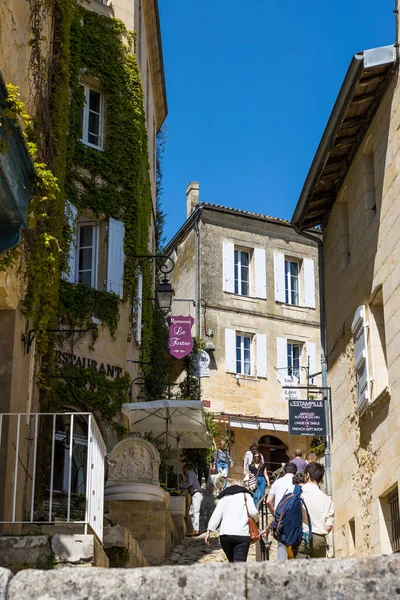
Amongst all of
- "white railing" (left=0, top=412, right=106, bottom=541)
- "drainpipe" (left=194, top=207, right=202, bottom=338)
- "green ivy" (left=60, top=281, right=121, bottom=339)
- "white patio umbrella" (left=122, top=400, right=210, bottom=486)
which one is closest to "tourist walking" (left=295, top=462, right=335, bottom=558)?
"white railing" (left=0, top=412, right=106, bottom=541)

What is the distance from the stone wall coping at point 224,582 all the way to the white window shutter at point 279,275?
31.1 metres

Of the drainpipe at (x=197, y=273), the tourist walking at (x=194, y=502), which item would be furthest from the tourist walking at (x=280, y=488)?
the drainpipe at (x=197, y=273)

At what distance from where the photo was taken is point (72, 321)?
62.5 feet

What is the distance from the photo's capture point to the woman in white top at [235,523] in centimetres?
984

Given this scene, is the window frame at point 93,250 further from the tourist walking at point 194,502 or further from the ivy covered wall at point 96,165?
the tourist walking at point 194,502

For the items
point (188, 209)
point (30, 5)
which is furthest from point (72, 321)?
point (188, 209)

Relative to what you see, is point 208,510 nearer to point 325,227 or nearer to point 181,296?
point 325,227

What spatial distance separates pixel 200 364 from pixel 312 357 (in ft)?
17.5

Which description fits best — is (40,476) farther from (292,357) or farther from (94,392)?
(292,357)

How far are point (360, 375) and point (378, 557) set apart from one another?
9974 mm

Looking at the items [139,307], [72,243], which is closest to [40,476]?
[72,243]

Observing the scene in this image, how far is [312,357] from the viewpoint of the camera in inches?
1373

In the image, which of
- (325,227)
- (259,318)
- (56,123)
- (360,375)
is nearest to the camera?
(360,375)

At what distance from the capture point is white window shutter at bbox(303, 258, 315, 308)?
35.8m
